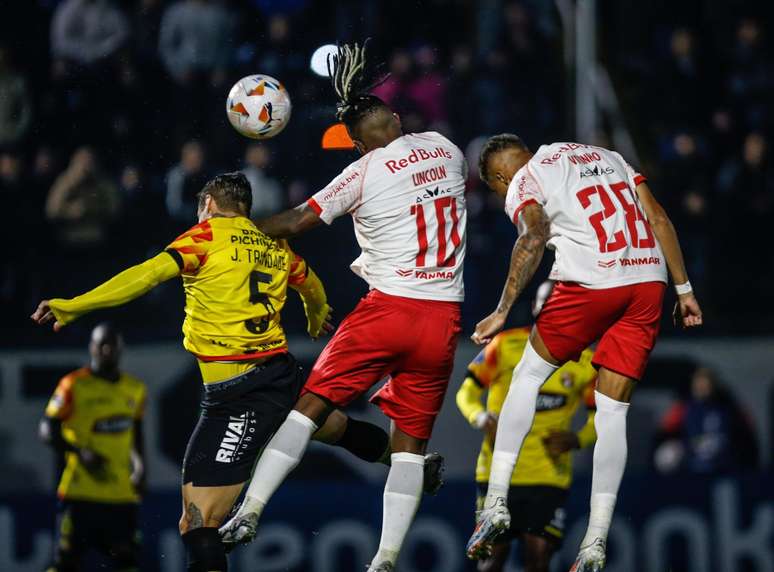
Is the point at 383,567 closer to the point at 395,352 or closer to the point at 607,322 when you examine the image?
the point at 395,352

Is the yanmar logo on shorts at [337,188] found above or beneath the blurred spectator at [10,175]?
above

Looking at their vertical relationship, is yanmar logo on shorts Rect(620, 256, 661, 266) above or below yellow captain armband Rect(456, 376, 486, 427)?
above

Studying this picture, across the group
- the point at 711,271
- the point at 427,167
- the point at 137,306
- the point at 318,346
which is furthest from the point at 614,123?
the point at 427,167

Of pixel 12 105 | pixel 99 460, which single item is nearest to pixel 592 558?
pixel 99 460

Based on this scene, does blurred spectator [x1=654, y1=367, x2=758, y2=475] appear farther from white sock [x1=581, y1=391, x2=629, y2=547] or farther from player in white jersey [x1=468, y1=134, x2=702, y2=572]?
white sock [x1=581, y1=391, x2=629, y2=547]

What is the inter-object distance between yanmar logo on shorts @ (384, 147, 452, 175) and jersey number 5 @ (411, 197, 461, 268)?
0.23m

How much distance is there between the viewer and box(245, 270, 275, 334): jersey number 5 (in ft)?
25.0

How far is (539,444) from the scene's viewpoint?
33.6 ft

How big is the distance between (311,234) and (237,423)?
149 inches

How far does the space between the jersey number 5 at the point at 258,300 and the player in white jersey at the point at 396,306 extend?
0.25 m

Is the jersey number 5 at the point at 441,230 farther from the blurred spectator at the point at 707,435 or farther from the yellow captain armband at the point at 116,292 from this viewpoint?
the blurred spectator at the point at 707,435

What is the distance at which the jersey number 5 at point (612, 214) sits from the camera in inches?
292

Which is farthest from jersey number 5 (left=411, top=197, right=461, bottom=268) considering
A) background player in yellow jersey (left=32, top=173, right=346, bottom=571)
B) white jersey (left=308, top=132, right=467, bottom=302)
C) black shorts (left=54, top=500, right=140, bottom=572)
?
black shorts (left=54, top=500, right=140, bottom=572)

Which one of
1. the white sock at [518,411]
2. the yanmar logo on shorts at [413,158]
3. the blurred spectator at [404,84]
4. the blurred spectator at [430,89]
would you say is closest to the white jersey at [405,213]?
the yanmar logo on shorts at [413,158]
